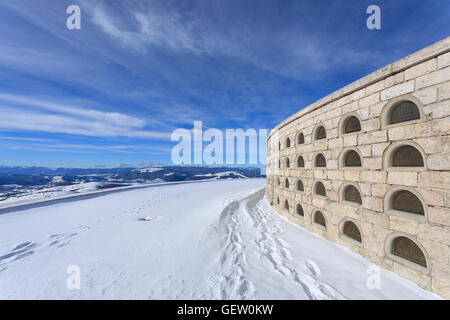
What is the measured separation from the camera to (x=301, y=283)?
4871 millimetres

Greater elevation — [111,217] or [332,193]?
[332,193]

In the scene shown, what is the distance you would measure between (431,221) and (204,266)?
6795mm

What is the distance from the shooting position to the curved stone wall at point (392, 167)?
4.51m

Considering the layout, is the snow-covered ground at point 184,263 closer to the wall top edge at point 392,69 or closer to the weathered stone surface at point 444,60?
the weathered stone surface at point 444,60

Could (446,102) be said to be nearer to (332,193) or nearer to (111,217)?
(332,193)

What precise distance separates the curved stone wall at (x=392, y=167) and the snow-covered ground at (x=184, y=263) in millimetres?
748

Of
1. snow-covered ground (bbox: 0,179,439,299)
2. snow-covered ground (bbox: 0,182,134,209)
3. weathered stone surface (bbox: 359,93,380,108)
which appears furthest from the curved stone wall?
snow-covered ground (bbox: 0,182,134,209)

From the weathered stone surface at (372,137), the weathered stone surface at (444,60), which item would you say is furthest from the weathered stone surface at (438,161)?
the weathered stone surface at (444,60)

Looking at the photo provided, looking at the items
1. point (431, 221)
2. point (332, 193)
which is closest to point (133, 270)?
point (332, 193)

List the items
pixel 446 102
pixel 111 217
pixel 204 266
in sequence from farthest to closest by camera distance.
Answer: pixel 111 217 → pixel 204 266 → pixel 446 102

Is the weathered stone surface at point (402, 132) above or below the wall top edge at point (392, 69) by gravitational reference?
below

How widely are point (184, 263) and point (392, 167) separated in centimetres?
772

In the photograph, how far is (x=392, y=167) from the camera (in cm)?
546

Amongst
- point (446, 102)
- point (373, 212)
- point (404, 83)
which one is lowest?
point (373, 212)
